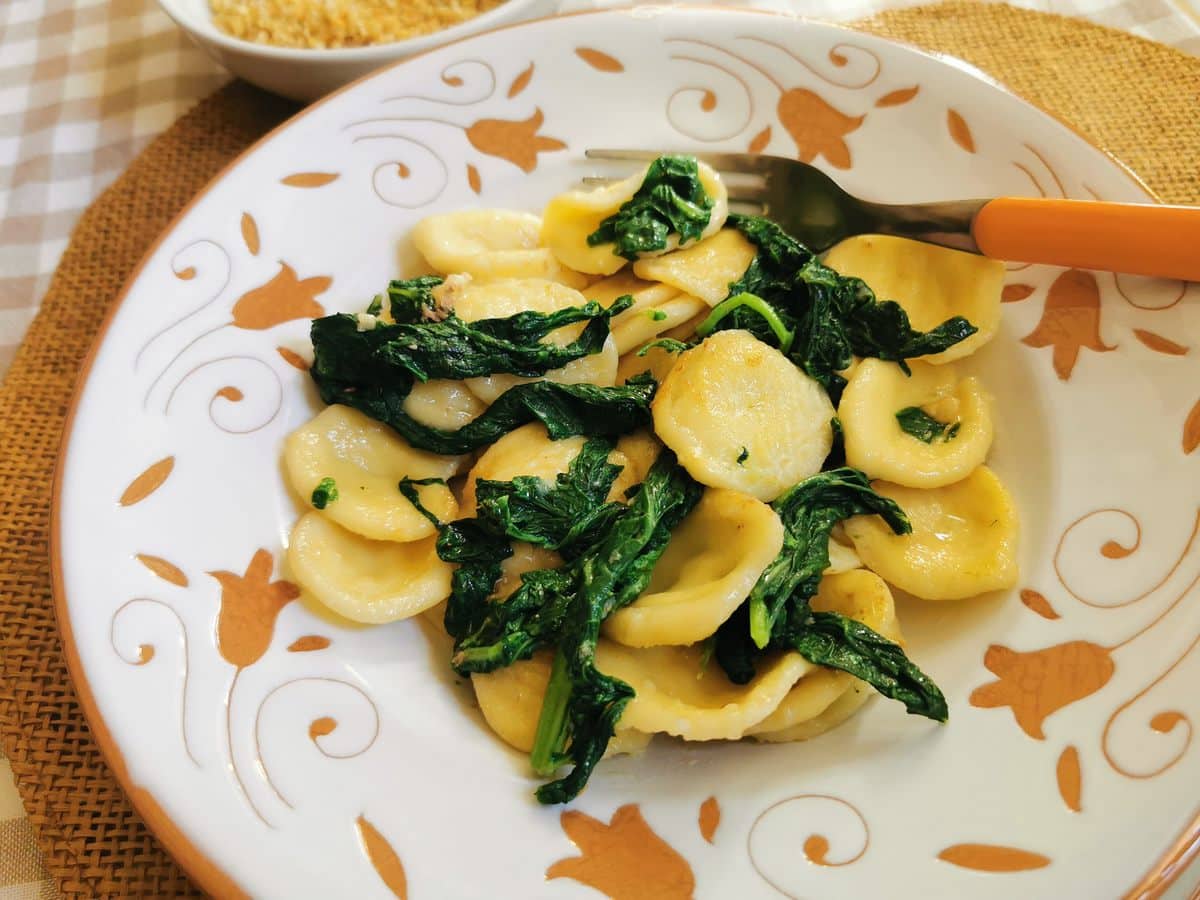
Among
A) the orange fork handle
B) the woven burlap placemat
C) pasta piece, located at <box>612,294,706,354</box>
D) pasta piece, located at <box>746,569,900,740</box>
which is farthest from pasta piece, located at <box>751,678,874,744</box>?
the woven burlap placemat

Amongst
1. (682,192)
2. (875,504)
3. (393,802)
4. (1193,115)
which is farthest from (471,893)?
(1193,115)

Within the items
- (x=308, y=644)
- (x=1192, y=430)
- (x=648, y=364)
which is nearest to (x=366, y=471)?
(x=308, y=644)

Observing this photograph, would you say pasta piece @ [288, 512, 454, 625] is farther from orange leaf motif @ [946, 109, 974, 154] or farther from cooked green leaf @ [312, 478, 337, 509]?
orange leaf motif @ [946, 109, 974, 154]

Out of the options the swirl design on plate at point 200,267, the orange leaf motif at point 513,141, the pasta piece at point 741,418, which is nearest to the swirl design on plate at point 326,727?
the pasta piece at point 741,418

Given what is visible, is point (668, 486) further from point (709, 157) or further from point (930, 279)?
point (709, 157)

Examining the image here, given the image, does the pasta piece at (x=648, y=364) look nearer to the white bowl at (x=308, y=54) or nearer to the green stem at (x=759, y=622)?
the green stem at (x=759, y=622)

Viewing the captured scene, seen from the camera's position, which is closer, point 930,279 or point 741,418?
point 741,418
